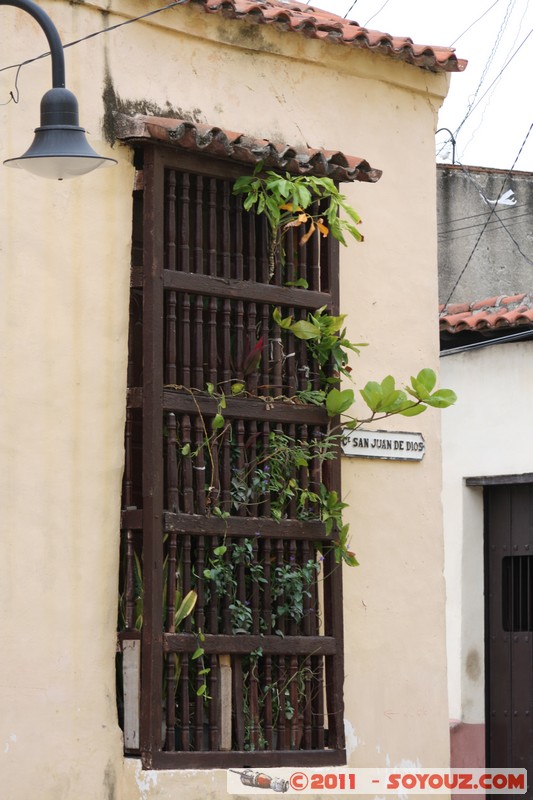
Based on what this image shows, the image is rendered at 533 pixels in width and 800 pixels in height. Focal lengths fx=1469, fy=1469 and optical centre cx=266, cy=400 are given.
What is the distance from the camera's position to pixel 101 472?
7469 millimetres

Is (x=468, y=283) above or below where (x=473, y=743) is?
above

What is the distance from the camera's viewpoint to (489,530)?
11648 millimetres

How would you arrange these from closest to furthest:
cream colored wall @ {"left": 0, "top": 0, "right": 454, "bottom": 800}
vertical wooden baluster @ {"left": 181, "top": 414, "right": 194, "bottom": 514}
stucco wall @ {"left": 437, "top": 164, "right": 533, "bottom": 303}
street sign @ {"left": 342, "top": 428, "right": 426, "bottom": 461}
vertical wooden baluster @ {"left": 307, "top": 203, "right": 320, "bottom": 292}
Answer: cream colored wall @ {"left": 0, "top": 0, "right": 454, "bottom": 800} < vertical wooden baluster @ {"left": 181, "top": 414, "right": 194, "bottom": 514} < vertical wooden baluster @ {"left": 307, "top": 203, "right": 320, "bottom": 292} < street sign @ {"left": 342, "top": 428, "right": 426, "bottom": 461} < stucco wall @ {"left": 437, "top": 164, "right": 533, "bottom": 303}

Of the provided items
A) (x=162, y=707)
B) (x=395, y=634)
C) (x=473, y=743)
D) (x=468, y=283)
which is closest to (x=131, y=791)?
(x=162, y=707)

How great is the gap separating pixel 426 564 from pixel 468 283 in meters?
7.19

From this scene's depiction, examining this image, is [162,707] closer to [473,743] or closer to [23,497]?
[23,497]

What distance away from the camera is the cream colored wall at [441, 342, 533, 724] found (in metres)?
11.4

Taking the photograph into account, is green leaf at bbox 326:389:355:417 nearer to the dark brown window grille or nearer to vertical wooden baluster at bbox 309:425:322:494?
vertical wooden baluster at bbox 309:425:322:494

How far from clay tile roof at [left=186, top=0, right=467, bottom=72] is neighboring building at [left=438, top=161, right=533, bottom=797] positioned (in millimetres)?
2603

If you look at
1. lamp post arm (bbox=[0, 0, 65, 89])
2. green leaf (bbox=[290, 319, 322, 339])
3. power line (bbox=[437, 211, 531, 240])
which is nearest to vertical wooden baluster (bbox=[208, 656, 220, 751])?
green leaf (bbox=[290, 319, 322, 339])

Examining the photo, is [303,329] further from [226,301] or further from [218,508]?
[218,508]

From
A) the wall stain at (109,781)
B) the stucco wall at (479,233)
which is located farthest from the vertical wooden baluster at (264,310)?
the stucco wall at (479,233)

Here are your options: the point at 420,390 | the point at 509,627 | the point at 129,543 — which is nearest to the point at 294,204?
the point at 420,390

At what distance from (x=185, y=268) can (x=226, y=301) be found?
0.30 m
